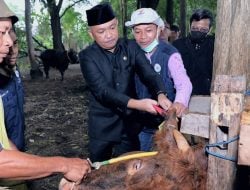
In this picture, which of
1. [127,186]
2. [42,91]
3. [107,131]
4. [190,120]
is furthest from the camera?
[42,91]

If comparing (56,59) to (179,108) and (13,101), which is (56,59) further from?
(179,108)

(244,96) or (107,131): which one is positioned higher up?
(244,96)

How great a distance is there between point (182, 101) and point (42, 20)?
27.2m

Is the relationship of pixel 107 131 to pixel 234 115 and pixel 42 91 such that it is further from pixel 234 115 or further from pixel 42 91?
pixel 42 91

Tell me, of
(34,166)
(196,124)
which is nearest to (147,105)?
(196,124)

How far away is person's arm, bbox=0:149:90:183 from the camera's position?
2.06m

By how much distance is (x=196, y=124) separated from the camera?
6.39 feet

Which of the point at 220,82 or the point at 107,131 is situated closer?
the point at 220,82

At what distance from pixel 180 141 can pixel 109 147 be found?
1.62 metres

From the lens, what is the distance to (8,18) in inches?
94.2

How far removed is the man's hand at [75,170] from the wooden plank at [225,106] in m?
0.97

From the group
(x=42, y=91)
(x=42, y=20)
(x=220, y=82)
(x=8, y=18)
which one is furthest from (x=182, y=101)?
(x=42, y=20)

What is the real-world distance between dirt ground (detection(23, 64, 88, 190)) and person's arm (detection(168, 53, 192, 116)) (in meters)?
1.95

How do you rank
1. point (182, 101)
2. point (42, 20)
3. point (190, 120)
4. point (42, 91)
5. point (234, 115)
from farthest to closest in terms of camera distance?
point (42, 20) → point (42, 91) → point (182, 101) → point (190, 120) → point (234, 115)
